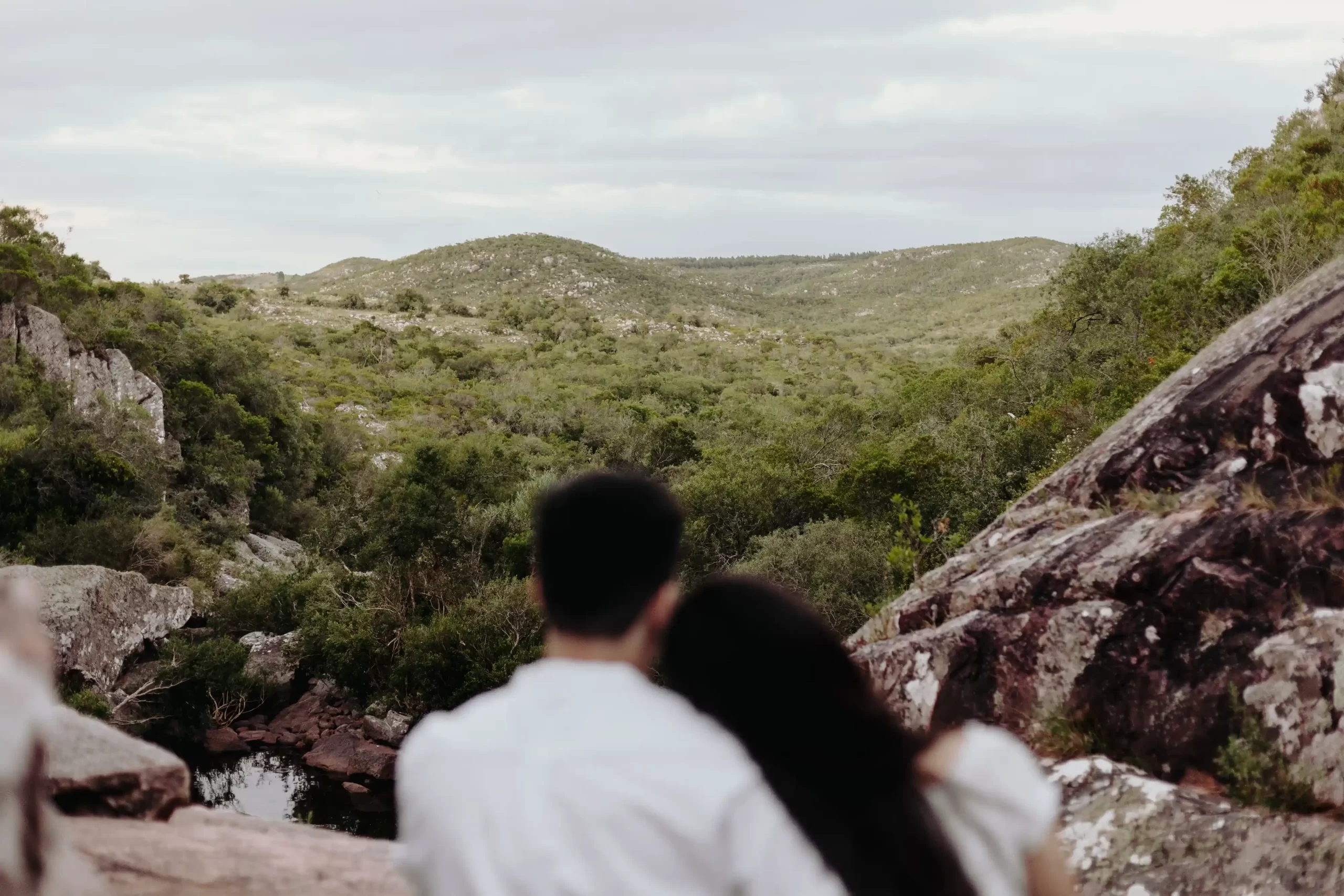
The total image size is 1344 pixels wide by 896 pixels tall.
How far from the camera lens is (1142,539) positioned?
240 inches

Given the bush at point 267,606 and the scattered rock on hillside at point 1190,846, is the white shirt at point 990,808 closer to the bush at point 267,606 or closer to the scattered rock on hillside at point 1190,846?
the scattered rock on hillside at point 1190,846

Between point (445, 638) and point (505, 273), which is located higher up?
point (505, 273)

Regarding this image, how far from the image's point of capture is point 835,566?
21328 millimetres

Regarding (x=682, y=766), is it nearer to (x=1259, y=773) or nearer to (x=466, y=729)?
(x=466, y=729)

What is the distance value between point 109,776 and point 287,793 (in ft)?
63.9

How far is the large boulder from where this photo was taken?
22.5m

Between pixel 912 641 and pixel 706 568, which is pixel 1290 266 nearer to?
pixel 706 568

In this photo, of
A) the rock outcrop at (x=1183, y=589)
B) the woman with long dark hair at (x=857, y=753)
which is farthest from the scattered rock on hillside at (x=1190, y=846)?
the woman with long dark hair at (x=857, y=753)

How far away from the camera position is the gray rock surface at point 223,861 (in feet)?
12.5

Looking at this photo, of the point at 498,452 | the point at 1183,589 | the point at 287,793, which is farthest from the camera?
the point at 498,452

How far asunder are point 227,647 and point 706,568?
10991 millimetres

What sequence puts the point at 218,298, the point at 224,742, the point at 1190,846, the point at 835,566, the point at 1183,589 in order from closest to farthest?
the point at 1190,846 → the point at 1183,589 → the point at 835,566 → the point at 224,742 → the point at 218,298

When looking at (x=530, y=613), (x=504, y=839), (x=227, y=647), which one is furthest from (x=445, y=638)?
(x=504, y=839)

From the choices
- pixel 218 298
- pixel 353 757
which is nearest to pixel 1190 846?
pixel 353 757
